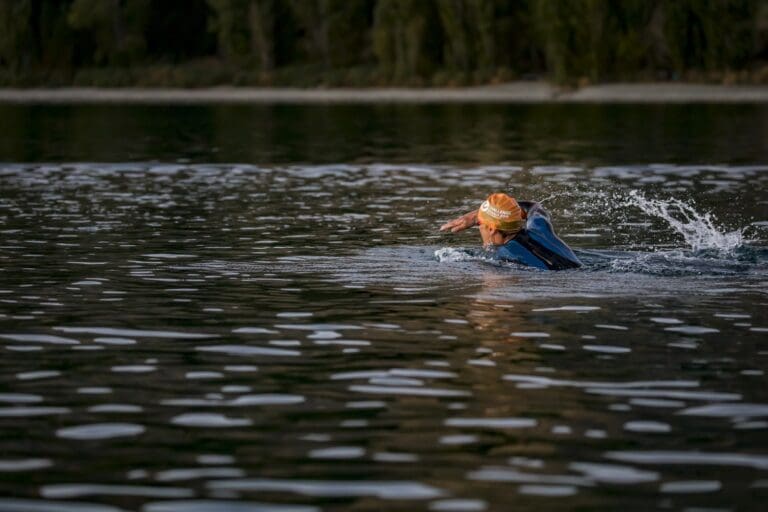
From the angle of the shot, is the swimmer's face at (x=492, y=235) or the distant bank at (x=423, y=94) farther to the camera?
the distant bank at (x=423, y=94)

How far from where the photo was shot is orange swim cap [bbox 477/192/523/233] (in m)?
19.3

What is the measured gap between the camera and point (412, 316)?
52.9 feet

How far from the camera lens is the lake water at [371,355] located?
33.2 ft

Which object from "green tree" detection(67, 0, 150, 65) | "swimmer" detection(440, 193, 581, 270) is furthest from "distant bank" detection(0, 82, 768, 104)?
"swimmer" detection(440, 193, 581, 270)

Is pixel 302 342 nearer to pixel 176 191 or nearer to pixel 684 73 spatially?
pixel 176 191

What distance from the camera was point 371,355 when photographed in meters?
14.1

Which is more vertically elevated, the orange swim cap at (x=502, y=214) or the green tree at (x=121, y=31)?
the green tree at (x=121, y=31)

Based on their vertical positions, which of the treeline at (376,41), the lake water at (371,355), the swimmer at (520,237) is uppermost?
the treeline at (376,41)

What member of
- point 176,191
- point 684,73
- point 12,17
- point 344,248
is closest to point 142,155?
point 176,191

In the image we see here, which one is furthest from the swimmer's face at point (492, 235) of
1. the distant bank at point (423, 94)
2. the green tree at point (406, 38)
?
the green tree at point (406, 38)

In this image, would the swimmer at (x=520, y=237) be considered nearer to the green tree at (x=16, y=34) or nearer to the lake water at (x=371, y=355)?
the lake water at (x=371, y=355)

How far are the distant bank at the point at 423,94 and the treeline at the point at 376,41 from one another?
2.43 ft

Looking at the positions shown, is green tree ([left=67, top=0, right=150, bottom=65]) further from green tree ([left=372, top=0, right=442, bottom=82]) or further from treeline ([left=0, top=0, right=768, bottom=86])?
green tree ([left=372, top=0, right=442, bottom=82])

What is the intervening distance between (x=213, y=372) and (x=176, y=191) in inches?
777
